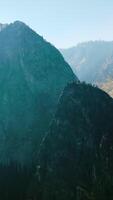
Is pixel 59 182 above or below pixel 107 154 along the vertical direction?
below

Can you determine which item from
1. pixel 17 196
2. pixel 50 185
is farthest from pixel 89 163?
pixel 17 196

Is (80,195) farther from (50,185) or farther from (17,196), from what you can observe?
(17,196)

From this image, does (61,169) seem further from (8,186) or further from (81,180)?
(8,186)

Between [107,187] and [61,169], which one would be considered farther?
[61,169]

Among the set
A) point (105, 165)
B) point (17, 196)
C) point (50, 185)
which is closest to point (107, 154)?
point (105, 165)

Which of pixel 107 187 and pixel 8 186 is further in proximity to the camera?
pixel 8 186

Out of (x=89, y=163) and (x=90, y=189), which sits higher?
(x=89, y=163)

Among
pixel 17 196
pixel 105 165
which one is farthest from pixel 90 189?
pixel 17 196

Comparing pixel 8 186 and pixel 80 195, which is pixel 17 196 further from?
pixel 80 195
